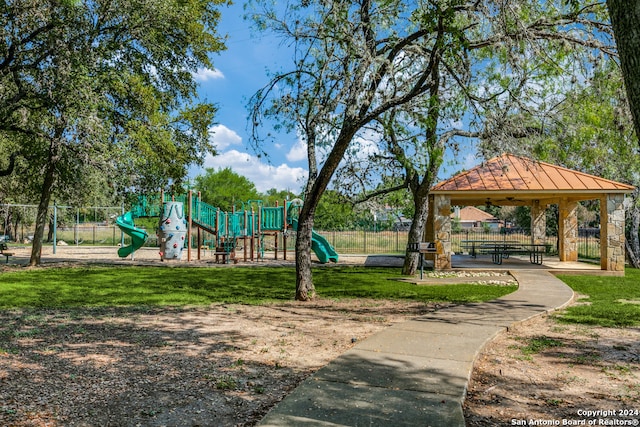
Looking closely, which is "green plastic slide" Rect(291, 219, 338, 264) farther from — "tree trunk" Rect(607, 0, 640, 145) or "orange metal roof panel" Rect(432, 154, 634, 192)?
"tree trunk" Rect(607, 0, 640, 145)

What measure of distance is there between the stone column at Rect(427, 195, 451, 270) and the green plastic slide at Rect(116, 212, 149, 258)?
13529 mm

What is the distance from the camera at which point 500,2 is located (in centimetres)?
683

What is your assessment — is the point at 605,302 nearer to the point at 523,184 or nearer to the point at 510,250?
the point at 523,184

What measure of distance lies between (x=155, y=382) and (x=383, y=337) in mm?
2778

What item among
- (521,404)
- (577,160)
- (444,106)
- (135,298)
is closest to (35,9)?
(135,298)

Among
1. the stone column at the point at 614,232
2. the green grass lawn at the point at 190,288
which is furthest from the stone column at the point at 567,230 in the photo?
the green grass lawn at the point at 190,288

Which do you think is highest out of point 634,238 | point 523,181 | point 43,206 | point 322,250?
point 523,181

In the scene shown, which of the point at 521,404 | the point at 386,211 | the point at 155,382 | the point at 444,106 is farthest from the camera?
the point at 386,211

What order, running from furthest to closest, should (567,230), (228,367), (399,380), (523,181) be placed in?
(567,230)
(523,181)
(228,367)
(399,380)

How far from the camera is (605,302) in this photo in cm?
990

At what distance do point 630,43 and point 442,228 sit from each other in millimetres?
13326

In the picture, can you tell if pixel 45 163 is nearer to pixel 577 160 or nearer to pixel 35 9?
pixel 35 9


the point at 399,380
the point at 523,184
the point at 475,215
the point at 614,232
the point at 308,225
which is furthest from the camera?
the point at 475,215

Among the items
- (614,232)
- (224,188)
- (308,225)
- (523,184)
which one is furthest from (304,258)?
(224,188)
